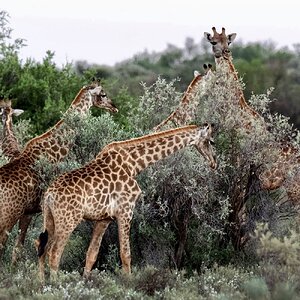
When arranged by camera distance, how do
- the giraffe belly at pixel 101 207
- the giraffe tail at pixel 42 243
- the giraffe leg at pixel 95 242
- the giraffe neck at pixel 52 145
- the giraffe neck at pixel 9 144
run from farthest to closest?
1. the giraffe neck at pixel 9 144
2. the giraffe neck at pixel 52 145
3. the giraffe leg at pixel 95 242
4. the giraffe belly at pixel 101 207
5. the giraffe tail at pixel 42 243

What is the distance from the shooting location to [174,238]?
11.6 metres

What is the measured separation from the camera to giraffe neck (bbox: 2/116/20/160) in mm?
12953

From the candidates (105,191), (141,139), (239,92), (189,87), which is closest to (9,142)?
(189,87)

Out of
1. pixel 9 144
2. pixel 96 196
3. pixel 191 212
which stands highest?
pixel 9 144

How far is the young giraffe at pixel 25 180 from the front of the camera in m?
11.4

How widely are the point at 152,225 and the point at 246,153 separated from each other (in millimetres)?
1348

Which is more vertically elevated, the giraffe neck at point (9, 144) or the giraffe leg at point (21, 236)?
the giraffe neck at point (9, 144)

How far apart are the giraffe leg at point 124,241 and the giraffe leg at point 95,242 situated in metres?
0.30

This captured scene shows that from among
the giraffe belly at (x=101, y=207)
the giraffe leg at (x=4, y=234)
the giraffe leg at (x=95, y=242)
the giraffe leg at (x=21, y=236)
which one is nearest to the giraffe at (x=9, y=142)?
the giraffe leg at (x=21, y=236)

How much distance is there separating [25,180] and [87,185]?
4.22ft

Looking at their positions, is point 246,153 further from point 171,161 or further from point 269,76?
point 269,76

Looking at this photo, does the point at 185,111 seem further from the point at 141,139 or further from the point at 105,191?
the point at 105,191

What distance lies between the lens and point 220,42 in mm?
13930

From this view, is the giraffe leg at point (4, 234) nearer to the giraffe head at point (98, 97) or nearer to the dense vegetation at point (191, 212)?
the dense vegetation at point (191, 212)
